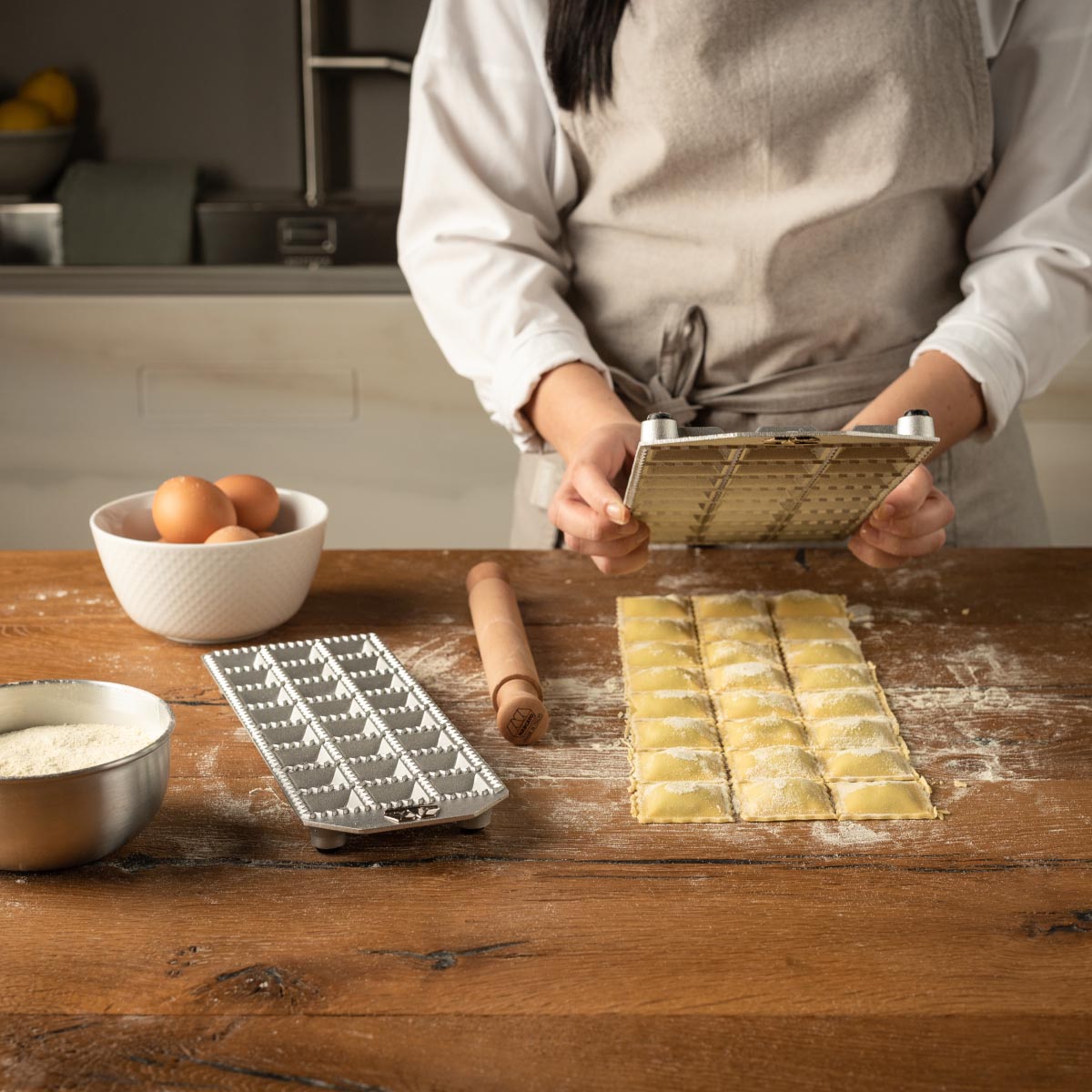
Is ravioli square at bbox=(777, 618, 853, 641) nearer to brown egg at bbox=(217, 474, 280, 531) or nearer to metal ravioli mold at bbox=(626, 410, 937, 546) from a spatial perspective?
metal ravioli mold at bbox=(626, 410, 937, 546)

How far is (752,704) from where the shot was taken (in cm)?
79

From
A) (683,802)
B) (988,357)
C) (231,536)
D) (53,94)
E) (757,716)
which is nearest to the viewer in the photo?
(683,802)

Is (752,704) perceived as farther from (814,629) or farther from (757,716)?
(814,629)

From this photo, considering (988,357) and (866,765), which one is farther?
(988,357)

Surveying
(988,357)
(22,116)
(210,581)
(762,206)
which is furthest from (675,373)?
(22,116)

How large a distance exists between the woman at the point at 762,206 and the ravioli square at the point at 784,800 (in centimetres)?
45

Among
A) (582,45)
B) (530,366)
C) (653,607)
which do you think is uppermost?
(582,45)

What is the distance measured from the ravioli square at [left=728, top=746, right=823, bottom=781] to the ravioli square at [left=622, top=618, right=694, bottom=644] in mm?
172

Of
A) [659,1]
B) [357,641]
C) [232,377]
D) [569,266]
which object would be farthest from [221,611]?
[232,377]

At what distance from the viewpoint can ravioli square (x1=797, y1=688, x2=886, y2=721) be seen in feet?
2.57

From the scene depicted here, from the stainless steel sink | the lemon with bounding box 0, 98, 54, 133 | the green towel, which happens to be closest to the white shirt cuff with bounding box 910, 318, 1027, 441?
the stainless steel sink

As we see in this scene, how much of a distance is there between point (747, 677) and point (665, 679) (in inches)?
2.2

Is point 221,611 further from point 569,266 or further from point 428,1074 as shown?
point 569,266

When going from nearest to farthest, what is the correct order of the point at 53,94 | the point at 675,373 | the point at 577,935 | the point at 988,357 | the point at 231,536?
the point at 577,935 < the point at 231,536 < the point at 988,357 < the point at 675,373 < the point at 53,94
